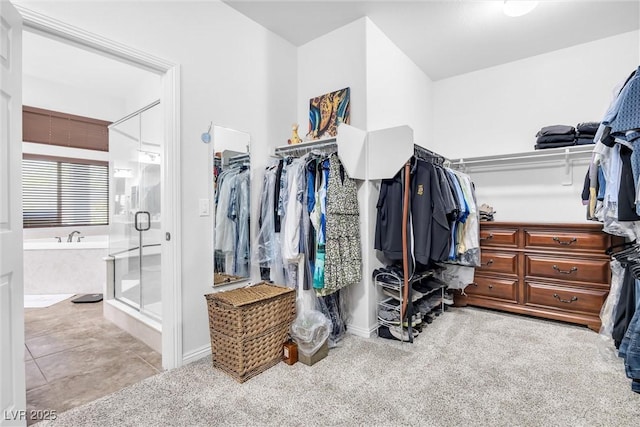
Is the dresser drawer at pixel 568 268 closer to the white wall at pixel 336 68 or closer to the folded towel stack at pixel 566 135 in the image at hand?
the folded towel stack at pixel 566 135

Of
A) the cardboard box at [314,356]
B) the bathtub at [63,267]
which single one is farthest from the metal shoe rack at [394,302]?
the bathtub at [63,267]

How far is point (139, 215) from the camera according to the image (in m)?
3.12

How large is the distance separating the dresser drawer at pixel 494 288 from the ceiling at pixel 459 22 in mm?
2318

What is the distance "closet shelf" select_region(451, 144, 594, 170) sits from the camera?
9.41 feet

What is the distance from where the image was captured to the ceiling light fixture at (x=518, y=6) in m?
2.27

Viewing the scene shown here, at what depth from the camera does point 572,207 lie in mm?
3115

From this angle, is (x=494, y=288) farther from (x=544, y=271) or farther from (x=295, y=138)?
(x=295, y=138)

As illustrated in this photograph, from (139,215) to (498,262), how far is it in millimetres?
3586

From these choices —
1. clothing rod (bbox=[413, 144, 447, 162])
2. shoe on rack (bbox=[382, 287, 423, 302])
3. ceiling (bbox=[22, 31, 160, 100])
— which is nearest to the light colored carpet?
shoe on rack (bbox=[382, 287, 423, 302])

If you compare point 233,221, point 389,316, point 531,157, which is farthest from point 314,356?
point 531,157

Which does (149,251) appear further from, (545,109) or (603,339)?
(545,109)

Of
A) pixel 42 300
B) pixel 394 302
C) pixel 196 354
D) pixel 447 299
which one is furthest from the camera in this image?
pixel 42 300

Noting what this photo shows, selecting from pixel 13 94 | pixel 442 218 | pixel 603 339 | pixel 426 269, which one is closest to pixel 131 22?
pixel 13 94

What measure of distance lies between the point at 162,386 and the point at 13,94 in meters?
1.69
